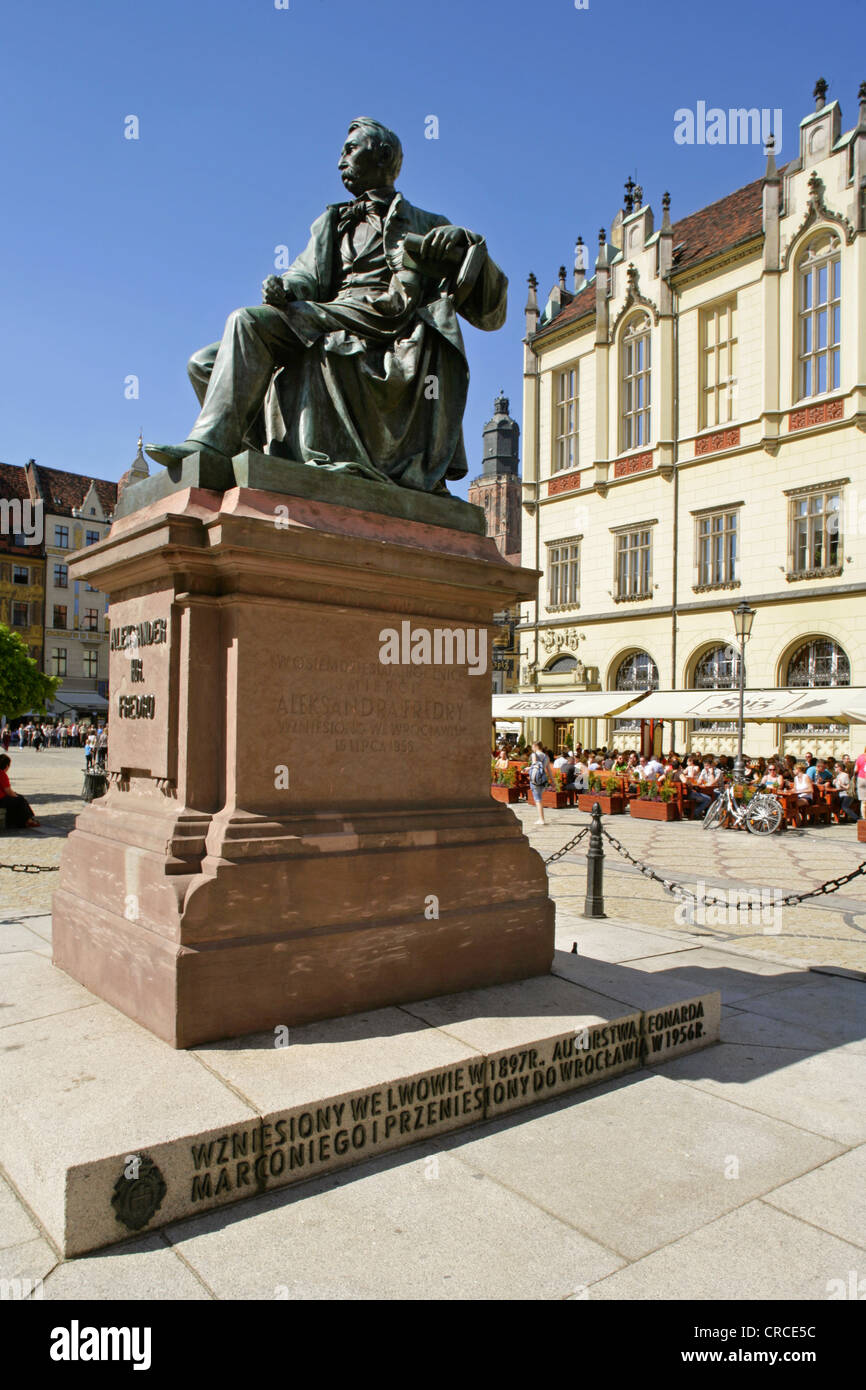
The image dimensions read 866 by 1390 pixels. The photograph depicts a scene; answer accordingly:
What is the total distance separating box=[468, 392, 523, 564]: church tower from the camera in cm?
11531

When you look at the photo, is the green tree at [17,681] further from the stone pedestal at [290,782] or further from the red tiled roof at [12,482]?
the red tiled roof at [12,482]

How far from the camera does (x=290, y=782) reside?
4.29 m

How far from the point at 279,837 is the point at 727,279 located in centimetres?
3141

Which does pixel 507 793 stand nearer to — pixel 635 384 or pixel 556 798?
pixel 556 798

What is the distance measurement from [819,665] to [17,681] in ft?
72.0

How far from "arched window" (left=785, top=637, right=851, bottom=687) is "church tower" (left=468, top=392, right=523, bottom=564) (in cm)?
8566

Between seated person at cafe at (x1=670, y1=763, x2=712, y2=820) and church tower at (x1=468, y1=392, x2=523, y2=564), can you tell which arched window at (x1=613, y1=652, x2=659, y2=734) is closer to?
seated person at cafe at (x1=670, y1=763, x2=712, y2=820)

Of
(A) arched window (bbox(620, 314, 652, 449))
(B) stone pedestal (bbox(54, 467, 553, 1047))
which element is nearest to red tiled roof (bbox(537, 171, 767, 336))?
(A) arched window (bbox(620, 314, 652, 449))

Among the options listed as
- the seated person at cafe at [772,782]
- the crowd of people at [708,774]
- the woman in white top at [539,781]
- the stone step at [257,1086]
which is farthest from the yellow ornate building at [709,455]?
the stone step at [257,1086]

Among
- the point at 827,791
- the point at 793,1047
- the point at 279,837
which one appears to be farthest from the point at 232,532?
the point at 827,791

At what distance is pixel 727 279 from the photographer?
29938mm

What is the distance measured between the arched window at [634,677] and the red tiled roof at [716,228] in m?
13.5

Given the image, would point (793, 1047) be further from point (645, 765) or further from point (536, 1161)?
point (645, 765)

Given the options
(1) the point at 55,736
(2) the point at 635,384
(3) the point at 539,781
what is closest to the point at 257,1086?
(3) the point at 539,781
